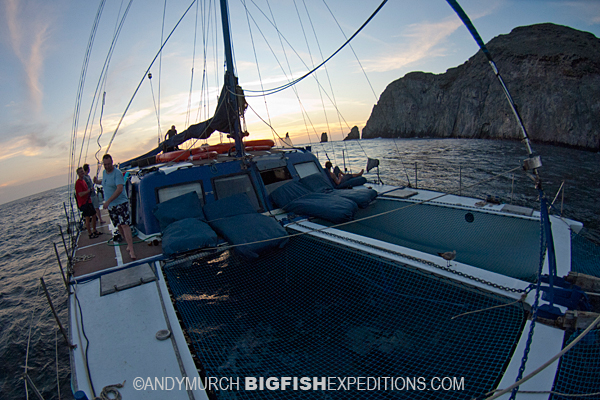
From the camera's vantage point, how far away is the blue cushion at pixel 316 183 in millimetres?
7013

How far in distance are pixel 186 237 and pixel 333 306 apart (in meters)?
2.48

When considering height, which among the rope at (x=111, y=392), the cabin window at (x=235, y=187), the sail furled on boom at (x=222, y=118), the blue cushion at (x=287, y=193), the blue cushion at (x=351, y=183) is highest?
the sail furled on boom at (x=222, y=118)

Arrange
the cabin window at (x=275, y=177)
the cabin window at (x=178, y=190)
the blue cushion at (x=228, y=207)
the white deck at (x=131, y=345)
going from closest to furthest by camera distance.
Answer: the white deck at (x=131, y=345) → the blue cushion at (x=228, y=207) → the cabin window at (x=178, y=190) → the cabin window at (x=275, y=177)

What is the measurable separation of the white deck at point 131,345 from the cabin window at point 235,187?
3042 mm

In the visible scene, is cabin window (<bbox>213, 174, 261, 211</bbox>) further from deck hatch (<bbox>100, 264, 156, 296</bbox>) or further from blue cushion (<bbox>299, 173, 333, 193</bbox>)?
deck hatch (<bbox>100, 264, 156, 296</bbox>)

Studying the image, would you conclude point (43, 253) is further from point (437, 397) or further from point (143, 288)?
point (437, 397)

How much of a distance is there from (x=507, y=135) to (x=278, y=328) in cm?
6114

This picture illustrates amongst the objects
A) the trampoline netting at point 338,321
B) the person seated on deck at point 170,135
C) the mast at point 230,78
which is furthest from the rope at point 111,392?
the person seated on deck at point 170,135

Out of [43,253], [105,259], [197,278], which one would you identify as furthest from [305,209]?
[43,253]

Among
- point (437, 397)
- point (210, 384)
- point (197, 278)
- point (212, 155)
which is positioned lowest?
point (437, 397)

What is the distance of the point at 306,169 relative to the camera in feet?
26.4

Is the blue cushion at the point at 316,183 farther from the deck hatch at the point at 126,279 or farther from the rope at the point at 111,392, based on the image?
the rope at the point at 111,392

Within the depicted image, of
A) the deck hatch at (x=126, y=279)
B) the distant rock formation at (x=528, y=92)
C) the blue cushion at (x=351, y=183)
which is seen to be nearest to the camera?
the deck hatch at (x=126, y=279)

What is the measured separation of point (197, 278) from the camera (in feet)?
12.8
